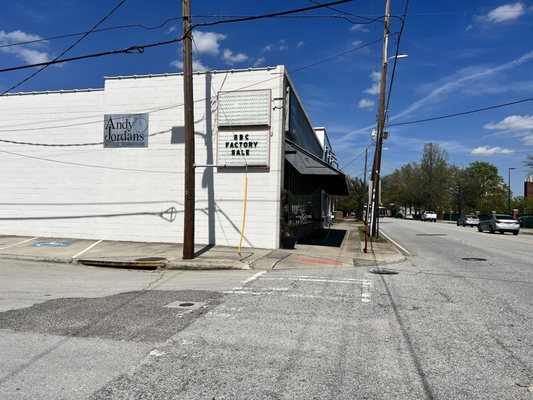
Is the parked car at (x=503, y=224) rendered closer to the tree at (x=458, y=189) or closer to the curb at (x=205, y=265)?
the curb at (x=205, y=265)

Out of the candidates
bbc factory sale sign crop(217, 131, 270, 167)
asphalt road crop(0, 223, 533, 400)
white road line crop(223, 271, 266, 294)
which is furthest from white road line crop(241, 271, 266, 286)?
bbc factory sale sign crop(217, 131, 270, 167)

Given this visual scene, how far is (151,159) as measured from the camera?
16.5 m

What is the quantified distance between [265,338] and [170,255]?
27.5 feet

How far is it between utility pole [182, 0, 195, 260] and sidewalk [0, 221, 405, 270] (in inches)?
31.6

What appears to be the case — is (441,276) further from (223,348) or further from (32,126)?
(32,126)

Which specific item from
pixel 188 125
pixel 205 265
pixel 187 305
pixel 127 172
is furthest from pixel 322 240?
pixel 187 305

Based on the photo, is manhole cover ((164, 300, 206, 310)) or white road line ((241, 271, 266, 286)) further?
white road line ((241, 271, 266, 286))

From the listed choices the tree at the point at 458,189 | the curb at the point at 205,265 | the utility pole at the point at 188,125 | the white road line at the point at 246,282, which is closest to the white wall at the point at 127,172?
the utility pole at the point at 188,125

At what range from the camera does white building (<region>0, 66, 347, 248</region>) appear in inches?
610

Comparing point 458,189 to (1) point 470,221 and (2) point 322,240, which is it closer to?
(1) point 470,221

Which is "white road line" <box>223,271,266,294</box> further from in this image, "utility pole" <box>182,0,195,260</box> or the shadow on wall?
the shadow on wall

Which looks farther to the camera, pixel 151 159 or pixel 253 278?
pixel 151 159

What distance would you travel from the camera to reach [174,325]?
19.8 ft

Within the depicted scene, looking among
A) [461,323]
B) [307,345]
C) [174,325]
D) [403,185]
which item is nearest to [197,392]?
[307,345]
